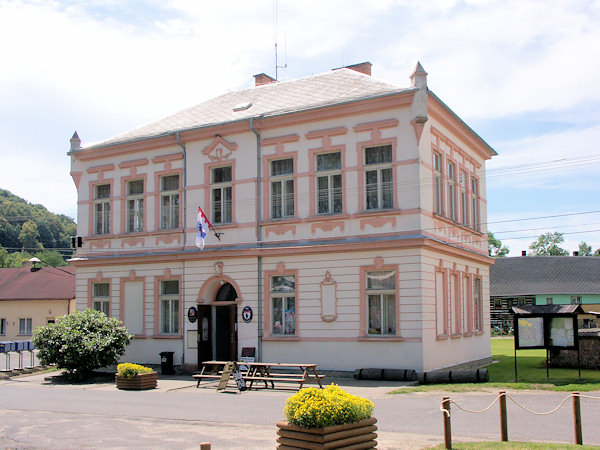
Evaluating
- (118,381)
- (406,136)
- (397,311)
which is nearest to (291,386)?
(397,311)

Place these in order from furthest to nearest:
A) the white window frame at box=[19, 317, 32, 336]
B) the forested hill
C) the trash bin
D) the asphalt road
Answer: the forested hill → the white window frame at box=[19, 317, 32, 336] → the trash bin → the asphalt road

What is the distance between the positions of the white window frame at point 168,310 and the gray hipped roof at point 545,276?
146 ft

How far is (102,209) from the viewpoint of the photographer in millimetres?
28156

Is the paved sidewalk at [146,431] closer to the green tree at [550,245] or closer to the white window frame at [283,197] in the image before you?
the white window frame at [283,197]

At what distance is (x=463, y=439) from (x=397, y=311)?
9.90 m

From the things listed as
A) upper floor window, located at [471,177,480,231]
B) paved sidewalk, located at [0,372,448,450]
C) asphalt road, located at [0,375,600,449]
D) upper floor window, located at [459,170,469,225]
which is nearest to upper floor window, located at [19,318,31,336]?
asphalt road, located at [0,375,600,449]

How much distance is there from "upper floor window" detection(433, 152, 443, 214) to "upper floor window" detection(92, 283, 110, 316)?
13.5 meters

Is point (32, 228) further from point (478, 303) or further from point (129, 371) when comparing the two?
point (129, 371)

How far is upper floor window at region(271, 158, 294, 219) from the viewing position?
2378 centimetres

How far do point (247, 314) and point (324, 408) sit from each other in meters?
15.0

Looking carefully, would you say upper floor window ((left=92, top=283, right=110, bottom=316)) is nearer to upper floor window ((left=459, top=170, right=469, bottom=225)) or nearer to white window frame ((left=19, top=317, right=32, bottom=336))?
upper floor window ((left=459, top=170, right=469, bottom=225))

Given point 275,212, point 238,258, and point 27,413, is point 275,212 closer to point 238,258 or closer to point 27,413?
point 238,258

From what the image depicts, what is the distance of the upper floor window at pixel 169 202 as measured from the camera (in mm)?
26281

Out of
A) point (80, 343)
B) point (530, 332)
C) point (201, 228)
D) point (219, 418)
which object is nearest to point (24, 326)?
point (80, 343)
